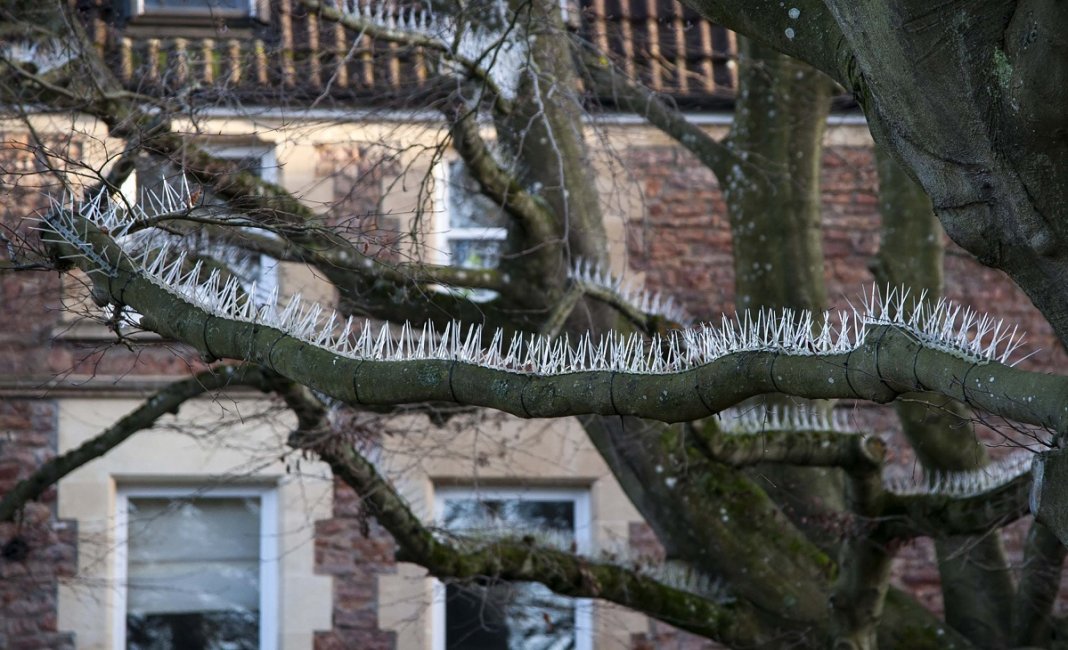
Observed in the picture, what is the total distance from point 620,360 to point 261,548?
577 centimetres

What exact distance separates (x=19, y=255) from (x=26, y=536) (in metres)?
4.88

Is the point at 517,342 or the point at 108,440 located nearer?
the point at 517,342

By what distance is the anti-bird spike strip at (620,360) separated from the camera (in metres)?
3.22

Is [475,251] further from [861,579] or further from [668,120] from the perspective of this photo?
[861,579]

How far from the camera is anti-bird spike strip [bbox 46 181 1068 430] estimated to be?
322 centimetres

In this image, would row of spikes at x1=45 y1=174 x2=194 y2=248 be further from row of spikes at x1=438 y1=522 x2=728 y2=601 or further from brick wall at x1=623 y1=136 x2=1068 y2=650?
brick wall at x1=623 y1=136 x2=1068 y2=650

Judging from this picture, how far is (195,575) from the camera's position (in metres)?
8.88

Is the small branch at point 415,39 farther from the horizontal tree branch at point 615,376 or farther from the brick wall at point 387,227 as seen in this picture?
the horizontal tree branch at point 615,376

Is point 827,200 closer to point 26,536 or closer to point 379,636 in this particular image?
point 379,636

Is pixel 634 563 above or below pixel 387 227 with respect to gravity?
below

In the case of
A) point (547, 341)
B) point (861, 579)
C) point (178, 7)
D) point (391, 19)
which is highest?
point (178, 7)

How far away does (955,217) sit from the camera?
3285 mm

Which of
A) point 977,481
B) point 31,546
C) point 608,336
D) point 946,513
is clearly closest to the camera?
point 608,336

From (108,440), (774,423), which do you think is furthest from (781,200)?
(108,440)
